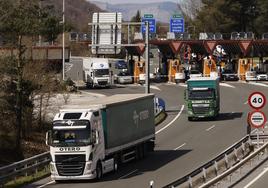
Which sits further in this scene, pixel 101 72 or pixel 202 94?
pixel 101 72

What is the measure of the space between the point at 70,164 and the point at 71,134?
118 centimetres

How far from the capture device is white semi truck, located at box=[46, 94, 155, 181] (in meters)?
27.6

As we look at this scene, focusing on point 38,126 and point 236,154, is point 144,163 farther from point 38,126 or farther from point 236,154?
point 38,126

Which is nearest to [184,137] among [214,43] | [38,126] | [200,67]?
[38,126]

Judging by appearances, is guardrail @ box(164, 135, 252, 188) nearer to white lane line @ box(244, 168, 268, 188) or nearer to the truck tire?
white lane line @ box(244, 168, 268, 188)

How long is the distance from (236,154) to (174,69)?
60.4 m

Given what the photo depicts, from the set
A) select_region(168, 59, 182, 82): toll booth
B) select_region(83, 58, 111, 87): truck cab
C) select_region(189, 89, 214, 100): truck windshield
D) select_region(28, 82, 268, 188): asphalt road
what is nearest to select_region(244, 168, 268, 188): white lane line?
select_region(28, 82, 268, 188): asphalt road

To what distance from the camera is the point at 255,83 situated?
279ft

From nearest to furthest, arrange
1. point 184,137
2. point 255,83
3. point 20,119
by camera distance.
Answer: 1. point 20,119
2. point 184,137
3. point 255,83

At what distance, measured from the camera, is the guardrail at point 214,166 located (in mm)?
21906

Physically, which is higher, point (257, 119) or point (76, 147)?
point (257, 119)

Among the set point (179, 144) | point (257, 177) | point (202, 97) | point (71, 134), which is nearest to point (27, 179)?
point (71, 134)

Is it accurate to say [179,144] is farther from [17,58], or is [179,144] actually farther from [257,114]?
[257,114]

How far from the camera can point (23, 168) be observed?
30594 millimetres
